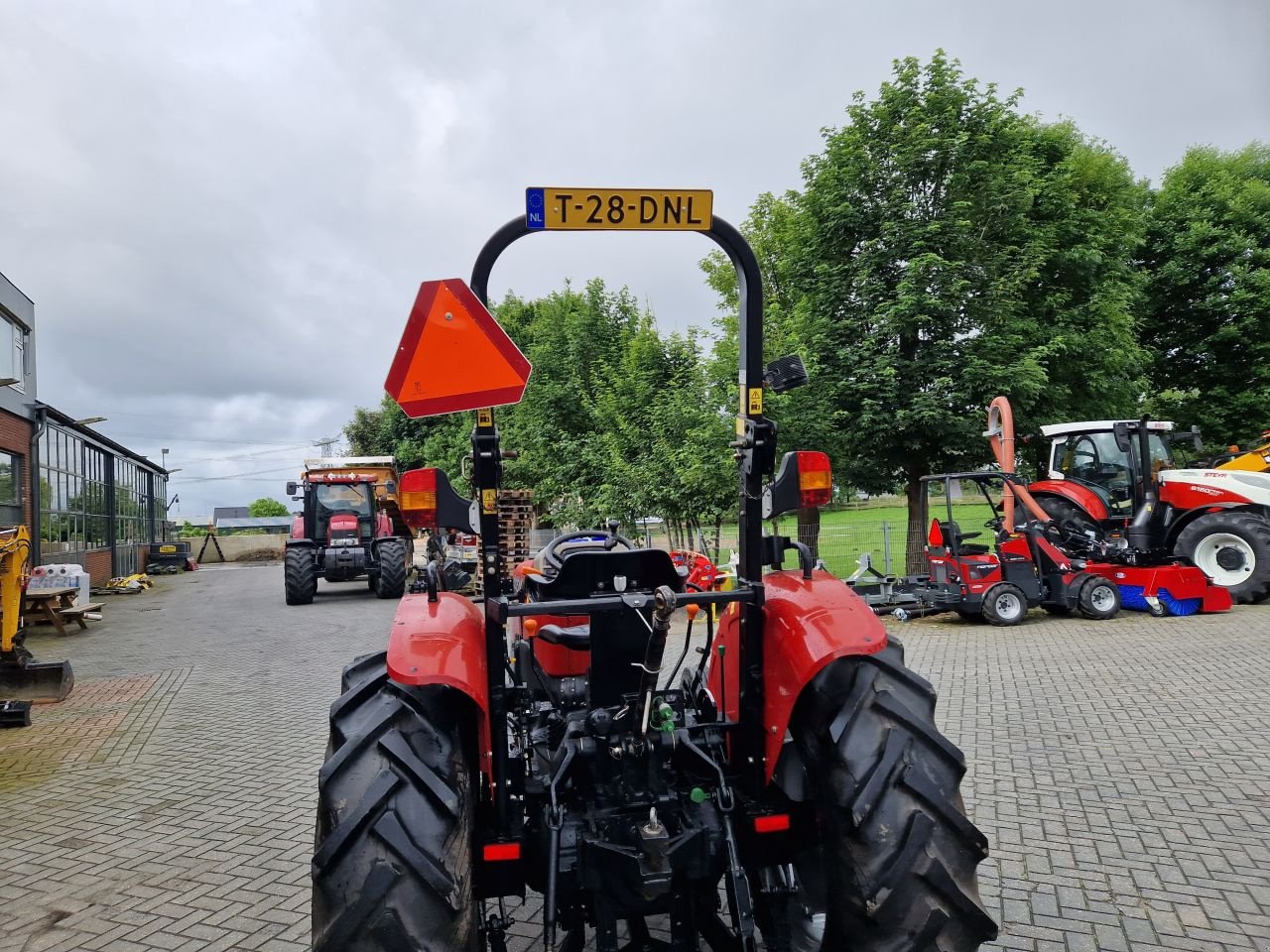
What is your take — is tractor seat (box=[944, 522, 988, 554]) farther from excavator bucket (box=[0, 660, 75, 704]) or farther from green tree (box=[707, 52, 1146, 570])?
excavator bucket (box=[0, 660, 75, 704])

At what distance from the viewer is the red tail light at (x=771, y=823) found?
2.63 metres

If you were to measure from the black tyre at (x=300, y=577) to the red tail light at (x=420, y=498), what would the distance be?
53.8ft

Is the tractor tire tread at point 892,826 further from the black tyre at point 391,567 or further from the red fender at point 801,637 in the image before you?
the black tyre at point 391,567

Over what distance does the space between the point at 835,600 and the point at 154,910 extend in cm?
346

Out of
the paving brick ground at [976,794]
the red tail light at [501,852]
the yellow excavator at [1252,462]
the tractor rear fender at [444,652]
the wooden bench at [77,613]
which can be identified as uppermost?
the yellow excavator at [1252,462]

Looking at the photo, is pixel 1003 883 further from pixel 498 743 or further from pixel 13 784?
pixel 13 784

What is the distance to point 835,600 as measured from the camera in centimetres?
270

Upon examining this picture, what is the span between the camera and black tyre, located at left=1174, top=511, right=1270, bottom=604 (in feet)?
39.4

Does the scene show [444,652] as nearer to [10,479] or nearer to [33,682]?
[33,682]

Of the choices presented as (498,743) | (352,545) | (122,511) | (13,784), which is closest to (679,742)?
(498,743)

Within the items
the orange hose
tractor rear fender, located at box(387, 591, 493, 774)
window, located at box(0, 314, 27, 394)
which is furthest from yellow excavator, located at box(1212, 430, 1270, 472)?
window, located at box(0, 314, 27, 394)

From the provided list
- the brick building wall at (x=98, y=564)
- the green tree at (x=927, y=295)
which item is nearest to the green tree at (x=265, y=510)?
the brick building wall at (x=98, y=564)

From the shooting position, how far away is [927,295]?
14.1 meters

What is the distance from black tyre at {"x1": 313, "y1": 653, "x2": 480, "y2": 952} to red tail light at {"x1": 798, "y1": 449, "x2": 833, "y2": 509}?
1.28 meters
